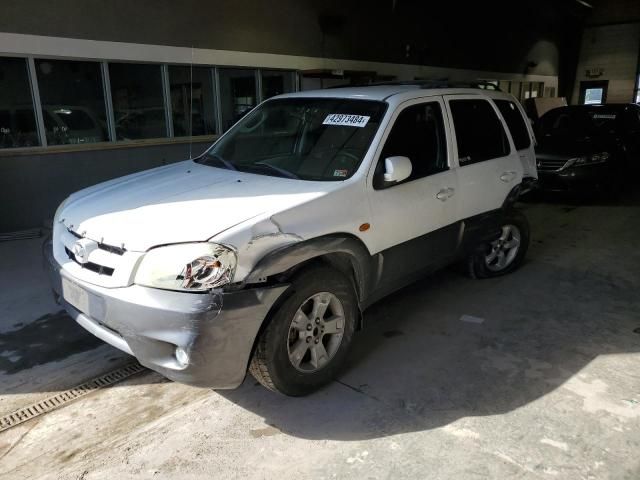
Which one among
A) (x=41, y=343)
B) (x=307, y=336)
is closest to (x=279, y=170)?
(x=307, y=336)

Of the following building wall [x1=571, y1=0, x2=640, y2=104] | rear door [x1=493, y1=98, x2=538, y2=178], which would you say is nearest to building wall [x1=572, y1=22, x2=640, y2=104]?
building wall [x1=571, y1=0, x2=640, y2=104]

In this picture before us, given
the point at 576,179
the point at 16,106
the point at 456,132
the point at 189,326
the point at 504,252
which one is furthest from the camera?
the point at 576,179

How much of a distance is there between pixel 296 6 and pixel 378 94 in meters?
7.47

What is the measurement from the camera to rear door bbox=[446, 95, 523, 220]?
4172mm

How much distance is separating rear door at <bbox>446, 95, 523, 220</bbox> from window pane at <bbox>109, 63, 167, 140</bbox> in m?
5.78

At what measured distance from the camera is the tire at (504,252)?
4930 mm

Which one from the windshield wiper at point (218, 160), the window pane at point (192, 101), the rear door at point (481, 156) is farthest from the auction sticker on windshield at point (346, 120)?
the window pane at point (192, 101)

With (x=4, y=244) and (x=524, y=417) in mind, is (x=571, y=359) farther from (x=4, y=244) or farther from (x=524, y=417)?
(x=4, y=244)

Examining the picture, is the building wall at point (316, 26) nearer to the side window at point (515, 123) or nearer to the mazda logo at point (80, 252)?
the mazda logo at point (80, 252)

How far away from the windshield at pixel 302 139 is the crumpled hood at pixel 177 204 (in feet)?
0.69

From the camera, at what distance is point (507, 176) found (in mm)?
4703

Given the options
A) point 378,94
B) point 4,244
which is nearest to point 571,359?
point 378,94

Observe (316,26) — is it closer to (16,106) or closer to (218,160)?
(16,106)

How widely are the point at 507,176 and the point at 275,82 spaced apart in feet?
22.2
